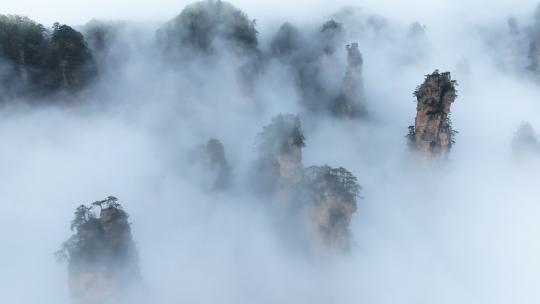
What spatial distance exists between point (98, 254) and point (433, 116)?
57983mm

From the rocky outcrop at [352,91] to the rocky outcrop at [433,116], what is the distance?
25129 mm

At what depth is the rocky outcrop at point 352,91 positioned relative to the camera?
107875 millimetres

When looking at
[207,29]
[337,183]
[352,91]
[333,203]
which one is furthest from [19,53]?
[352,91]

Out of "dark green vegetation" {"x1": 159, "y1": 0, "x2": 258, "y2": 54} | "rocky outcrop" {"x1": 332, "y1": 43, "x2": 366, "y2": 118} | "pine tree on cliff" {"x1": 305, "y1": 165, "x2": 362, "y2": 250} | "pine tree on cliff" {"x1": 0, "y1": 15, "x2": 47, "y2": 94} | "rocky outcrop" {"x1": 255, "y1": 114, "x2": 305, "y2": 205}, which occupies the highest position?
"dark green vegetation" {"x1": 159, "y1": 0, "x2": 258, "y2": 54}

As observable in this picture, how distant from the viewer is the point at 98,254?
59.8 m

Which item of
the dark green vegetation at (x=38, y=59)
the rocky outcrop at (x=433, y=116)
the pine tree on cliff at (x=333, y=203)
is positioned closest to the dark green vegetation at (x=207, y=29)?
the dark green vegetation at (x=38, y=59)

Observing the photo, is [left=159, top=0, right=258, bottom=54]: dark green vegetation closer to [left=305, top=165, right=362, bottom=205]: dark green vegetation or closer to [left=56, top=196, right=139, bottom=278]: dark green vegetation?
[left=305, top=165, right=362, bottom=205]: dark green vegetation

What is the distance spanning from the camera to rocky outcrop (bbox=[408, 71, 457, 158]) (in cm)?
8081

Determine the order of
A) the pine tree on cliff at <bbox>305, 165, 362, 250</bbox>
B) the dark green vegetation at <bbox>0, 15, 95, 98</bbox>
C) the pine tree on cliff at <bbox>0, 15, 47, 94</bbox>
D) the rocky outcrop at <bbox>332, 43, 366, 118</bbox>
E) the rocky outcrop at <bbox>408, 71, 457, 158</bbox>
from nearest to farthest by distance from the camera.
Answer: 1. the pine tree on cliff at <bbox>305, 165, 362, 250</bbox>
2. the rocky outcrop at <bbox>408, 71, 457, 158</bbox>
3. the dark green vegetation at <bbox>0, 15, 95, 98</bbox>
4. the pine tree on cliff at <bbox>0, 15, 47, 94</bbox>
5. the rocky outcrop at <bbox>332, 43, 366, 118</bbox>

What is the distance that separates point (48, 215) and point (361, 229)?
201ft

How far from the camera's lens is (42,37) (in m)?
104

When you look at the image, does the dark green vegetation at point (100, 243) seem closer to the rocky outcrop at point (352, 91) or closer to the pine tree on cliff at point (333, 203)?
the pine tree on cliff at point (333, 203)

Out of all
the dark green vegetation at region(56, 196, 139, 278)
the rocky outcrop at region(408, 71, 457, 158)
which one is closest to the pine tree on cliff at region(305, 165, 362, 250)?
the rocky outcrop at region(408, 71, 457, 158)

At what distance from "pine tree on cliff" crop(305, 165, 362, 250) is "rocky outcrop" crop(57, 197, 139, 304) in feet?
99.1
